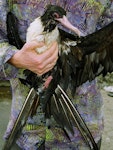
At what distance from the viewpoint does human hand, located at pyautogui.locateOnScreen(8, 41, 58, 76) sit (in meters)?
1.68

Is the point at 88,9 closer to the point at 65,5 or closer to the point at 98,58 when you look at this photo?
the point at 65,5

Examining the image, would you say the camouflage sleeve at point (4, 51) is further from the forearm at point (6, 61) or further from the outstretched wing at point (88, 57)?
the outstretched wing at point (88, 57)

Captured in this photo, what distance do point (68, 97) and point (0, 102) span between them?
2.06m

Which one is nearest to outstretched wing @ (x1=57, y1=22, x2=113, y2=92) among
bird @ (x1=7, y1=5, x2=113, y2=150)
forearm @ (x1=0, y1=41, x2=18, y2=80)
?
bird @ (x1=7, y1=5, x2=113, y2=150)

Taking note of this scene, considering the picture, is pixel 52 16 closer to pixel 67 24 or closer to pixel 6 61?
pixel 67 24

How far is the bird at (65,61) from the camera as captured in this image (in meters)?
1.73

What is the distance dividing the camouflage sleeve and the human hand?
3 centimetres

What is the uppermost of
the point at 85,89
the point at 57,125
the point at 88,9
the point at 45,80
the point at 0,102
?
the point at 88,9

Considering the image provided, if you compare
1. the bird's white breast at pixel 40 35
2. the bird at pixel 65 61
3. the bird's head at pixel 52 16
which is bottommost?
the bird at pixel 65 61

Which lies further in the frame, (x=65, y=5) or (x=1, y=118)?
(x=1, y=118)

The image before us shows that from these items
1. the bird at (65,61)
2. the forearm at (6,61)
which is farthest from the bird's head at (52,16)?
the forearm at (6,61)

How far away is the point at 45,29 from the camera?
174 centimetres

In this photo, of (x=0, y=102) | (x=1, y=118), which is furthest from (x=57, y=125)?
(x=0, y=102)

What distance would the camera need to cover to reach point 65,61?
1.80 m
